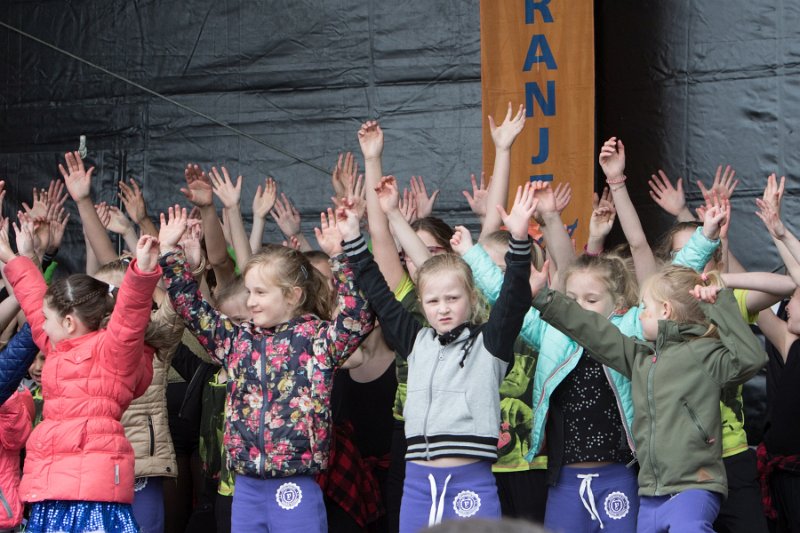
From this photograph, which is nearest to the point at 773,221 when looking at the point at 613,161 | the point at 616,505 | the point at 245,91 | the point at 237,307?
the point at 613,161

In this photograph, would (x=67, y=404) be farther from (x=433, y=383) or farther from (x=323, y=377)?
(x=433, y=383)

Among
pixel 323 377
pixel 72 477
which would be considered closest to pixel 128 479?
pixel 72 477

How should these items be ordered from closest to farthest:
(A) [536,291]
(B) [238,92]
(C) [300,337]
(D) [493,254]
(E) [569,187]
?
(A) [536,291]
(C) [300,337]
(D) [493,254]
(E) [569,187]
(B) [238,92]

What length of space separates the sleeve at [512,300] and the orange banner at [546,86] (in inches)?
56.2

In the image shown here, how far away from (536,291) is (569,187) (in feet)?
4.56

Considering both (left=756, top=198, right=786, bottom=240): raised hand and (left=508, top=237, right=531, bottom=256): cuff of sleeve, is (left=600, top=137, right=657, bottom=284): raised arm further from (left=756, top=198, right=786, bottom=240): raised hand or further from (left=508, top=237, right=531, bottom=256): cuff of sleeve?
(left=508, top=237, right=531, bottom=256): cuff of sleeve

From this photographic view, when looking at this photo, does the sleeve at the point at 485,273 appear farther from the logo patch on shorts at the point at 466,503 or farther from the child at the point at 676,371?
the logo patch on shorts at the point at 466,503

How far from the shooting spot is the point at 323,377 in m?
3.41

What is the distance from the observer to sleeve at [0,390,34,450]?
12.1 ft

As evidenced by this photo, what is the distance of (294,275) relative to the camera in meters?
3.55

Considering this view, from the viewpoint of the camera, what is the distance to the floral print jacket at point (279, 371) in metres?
3.34

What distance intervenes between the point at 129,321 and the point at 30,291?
1.64 ft

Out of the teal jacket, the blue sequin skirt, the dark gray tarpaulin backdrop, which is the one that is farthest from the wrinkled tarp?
the blue sequin skirt

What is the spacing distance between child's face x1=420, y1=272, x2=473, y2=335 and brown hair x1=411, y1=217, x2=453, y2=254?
726mm
